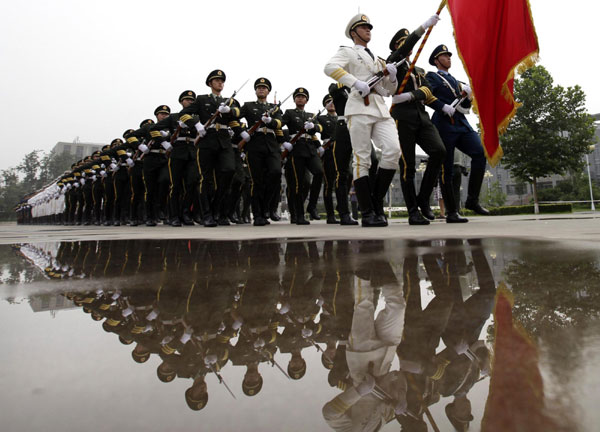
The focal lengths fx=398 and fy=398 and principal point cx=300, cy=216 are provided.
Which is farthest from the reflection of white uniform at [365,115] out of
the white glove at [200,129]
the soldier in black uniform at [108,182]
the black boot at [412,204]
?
the soldier in black uniform at [108,182]

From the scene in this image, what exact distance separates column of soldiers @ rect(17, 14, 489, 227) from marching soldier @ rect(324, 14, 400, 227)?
11mm

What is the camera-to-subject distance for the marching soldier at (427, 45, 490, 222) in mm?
5062

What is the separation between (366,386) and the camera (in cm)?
50

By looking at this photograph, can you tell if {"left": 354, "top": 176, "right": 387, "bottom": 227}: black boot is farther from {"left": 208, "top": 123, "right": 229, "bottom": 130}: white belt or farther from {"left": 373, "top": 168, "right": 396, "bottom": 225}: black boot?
{"left": 208, "top": 123, "right": 229, "bottom": 130}: white belt

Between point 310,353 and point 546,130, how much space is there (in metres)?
25.9

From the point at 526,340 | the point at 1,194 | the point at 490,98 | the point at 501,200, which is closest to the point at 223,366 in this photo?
the point at 526,340

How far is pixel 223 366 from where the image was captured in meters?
0.58

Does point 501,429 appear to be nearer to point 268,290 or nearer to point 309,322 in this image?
point 309,322

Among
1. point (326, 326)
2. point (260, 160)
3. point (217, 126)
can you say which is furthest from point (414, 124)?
point (326, 326)

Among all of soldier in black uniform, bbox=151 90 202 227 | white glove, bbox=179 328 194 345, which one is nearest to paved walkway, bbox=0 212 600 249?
white glove, bbox=179 328 194 345

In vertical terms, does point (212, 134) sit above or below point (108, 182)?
above

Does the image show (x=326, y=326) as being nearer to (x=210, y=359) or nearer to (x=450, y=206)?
(x=210, y=359)

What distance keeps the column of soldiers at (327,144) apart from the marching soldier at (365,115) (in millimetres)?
11

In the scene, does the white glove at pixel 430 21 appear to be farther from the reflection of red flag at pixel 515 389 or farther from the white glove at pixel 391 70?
the reflection of red flag at pixel 515 389
